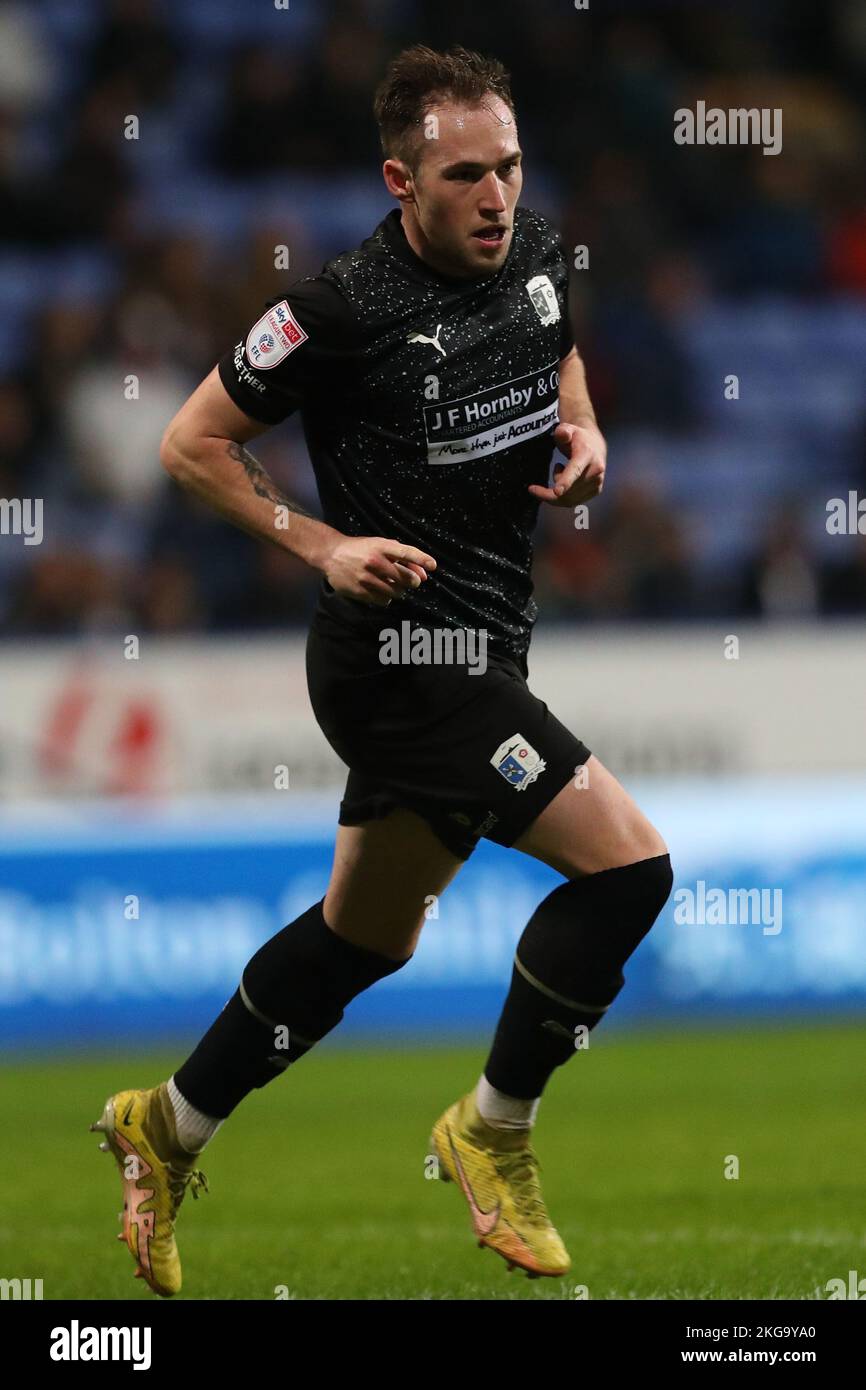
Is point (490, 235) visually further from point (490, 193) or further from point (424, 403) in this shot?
point (424, 403)

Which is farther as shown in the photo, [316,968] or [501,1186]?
[316,968]

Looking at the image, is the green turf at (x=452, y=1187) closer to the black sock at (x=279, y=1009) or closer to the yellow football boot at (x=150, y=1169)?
the yellow football boot at (x=150, y=1169)

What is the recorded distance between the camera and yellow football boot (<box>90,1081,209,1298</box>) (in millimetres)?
4871

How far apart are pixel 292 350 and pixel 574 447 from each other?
0.70 metres

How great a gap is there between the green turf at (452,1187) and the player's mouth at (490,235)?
7.70ft

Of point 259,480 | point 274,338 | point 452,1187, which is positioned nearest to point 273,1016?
point 259,480

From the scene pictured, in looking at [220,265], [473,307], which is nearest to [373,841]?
[473,307]

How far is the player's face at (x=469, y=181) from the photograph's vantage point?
14.8 feet

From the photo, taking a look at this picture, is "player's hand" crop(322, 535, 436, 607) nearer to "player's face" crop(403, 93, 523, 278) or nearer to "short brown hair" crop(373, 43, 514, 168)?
"player's face" crop(403, 93, 523, 278)

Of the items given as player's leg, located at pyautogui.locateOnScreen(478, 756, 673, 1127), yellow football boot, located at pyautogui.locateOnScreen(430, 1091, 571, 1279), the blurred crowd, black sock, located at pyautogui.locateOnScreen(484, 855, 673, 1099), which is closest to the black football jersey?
player's leg, located at pyautogui.locateOnScreen(478, 756, 673, 1127)

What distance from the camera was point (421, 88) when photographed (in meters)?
4.58

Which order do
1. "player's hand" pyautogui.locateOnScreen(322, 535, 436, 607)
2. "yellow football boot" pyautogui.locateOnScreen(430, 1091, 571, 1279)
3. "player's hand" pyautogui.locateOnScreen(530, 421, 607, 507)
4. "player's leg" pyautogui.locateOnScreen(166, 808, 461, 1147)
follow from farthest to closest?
1. "player's leg" pyautogui.locateOnScreen(166, 808, 461, 1147)
2. "player's hand" pyautogui.locateOnScreen(530, 421, 607, 507)
3. "yellow football boot" pyautogui.locateOnScreen(430, 1091, 571, 1279)
4. "player's hand" pyautogui.locateOnScreen(322, 535, 436, 607)

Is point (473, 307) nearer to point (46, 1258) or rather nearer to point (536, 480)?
point (536, 480)

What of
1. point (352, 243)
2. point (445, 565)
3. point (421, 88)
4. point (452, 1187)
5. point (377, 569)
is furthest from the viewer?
point (352, 243)
